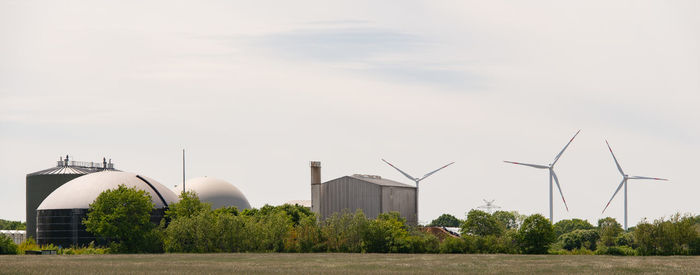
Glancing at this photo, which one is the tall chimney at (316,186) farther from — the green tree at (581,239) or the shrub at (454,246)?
the green tree at (581,239)

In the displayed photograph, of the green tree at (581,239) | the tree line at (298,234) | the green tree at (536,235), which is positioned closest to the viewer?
the green tree at (536,235)

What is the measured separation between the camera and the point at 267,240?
369 feet

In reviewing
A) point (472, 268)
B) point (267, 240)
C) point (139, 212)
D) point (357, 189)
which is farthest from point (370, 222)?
point (472, 268)

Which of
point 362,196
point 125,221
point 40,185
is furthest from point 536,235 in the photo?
point 40,185

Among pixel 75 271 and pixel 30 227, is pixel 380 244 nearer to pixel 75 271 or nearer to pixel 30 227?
pixel 75 271

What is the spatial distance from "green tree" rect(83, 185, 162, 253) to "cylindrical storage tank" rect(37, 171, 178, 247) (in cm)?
856

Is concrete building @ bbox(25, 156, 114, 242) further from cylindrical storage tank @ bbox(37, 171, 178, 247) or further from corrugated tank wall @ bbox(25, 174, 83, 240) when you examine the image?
cylindrical storage tank @ bbox(37, 171, 178, 247)

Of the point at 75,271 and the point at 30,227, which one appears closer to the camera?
the point at 75,271

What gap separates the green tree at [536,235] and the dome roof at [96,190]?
199ft

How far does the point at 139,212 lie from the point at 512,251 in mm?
53542

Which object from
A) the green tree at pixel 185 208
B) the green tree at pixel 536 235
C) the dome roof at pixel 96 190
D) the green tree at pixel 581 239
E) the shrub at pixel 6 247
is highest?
the dome roof at pixel 96 190

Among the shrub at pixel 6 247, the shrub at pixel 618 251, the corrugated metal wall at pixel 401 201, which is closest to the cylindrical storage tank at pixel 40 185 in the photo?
the shrub at pixel 6 247

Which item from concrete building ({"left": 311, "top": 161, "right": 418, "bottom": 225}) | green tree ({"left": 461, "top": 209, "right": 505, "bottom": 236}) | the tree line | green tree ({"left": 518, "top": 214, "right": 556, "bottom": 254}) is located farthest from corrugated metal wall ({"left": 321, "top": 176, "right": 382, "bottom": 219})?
green tree ({"left": 518, "top": 214, "right": 556, "bottom": 254})

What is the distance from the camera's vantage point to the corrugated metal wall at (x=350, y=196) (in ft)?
429
